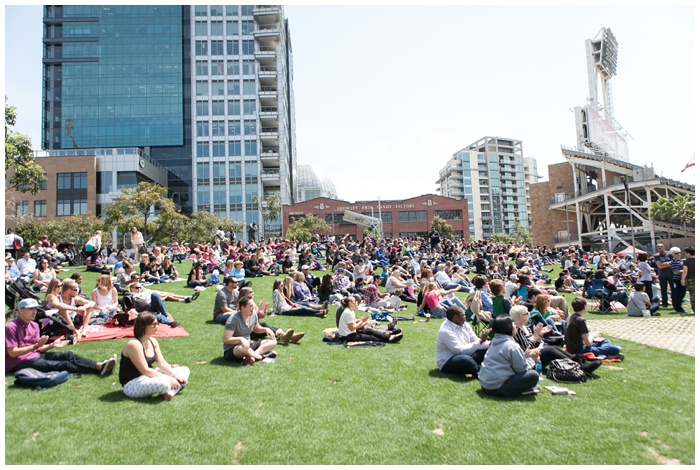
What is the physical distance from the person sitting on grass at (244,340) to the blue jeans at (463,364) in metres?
3.10

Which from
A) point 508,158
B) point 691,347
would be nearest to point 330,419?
point 691,347

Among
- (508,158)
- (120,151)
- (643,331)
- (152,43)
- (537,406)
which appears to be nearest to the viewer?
(537,406)

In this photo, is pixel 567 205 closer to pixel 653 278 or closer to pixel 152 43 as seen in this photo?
pixel 653 278

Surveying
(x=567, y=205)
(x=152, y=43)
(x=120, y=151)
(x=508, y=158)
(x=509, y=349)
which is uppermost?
(x=152, y=43)

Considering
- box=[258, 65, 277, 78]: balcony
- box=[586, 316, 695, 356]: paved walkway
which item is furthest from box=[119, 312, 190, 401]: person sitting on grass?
box=[258, 65, 277, 78]: balcony

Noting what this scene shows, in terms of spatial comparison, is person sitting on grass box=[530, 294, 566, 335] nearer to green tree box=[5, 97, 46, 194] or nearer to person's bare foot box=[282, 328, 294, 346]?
person's bare foot box=[282, 328, 294, 346]

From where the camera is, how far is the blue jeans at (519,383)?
6035 millimetres

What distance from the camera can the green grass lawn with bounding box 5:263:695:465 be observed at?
180 inches

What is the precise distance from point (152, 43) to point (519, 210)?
114m

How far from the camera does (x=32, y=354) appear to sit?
21.5 ft

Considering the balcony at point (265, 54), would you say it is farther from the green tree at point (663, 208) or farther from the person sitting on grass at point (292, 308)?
the person sitting on grass at point (292, 308)

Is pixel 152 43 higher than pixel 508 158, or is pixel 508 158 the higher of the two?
pixel 152 43

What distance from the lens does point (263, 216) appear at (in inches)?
2965

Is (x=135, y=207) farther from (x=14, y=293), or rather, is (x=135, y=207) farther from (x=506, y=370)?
(x=506, y=370)
